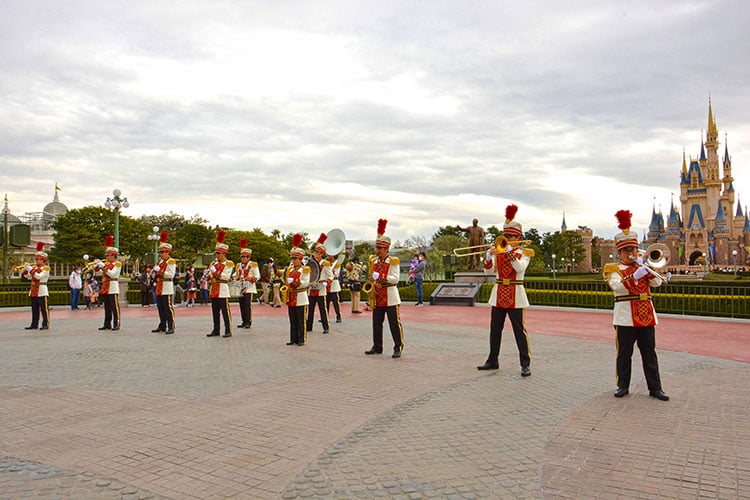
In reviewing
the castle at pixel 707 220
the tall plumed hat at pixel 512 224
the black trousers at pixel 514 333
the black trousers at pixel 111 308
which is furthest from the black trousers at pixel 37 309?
the castle at pixel 707 220

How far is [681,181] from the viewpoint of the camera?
383 feet

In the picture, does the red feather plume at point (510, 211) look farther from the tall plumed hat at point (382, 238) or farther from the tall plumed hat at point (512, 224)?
the tall plumed hat at point (382, 238)

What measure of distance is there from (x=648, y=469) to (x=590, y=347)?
7.10 meters

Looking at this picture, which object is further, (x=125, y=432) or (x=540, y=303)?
(x=540, y=303)

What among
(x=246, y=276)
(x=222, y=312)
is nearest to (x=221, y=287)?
(x=222, y=312)

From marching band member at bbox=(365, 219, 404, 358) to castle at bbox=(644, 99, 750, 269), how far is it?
108704mm

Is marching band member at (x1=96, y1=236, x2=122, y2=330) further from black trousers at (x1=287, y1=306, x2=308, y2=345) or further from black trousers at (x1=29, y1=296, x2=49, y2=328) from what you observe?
black trousers at (x1=287, y1=306, x2=308, y2=345)

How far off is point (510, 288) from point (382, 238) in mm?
2841

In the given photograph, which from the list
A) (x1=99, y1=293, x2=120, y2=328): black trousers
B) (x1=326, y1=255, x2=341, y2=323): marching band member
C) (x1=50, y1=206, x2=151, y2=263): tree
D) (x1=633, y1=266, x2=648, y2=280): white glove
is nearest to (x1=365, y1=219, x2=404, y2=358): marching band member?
(x1=633, y1=266, x2=648, y2=280): white glove

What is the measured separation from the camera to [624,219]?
7.29m

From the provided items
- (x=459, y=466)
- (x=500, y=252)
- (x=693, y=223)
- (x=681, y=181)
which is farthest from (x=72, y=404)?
(x=681, y=181)

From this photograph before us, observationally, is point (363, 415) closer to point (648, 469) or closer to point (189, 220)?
point (648, 469)

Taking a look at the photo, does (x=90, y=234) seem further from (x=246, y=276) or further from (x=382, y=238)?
(x=382, y=238)

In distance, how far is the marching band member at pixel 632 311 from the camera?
693cm
